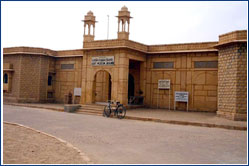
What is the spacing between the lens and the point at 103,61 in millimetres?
18984

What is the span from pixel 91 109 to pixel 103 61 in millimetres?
3647

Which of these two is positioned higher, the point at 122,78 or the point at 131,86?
the point at 122,78

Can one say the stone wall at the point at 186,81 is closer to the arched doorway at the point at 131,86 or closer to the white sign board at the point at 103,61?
the arched doorway at the point at 131,86

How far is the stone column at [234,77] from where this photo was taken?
13.5m

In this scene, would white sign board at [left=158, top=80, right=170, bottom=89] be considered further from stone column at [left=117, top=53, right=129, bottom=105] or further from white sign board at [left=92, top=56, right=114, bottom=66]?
white sign board at [left=92, top=56, right=114, bottom=66]

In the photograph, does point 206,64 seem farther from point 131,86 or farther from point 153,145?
point 153,145

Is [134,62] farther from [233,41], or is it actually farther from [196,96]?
[233,41]

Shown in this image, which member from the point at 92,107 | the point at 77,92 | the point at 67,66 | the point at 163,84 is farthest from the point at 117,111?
the point at 67,66

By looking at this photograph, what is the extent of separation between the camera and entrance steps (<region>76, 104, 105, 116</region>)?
56.1 ft

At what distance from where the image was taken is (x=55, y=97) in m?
24.6

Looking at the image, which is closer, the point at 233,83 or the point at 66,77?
the point at 233,83

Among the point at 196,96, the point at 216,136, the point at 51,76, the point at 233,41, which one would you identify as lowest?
the point at 216,136

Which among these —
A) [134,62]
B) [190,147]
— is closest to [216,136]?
[190,147]

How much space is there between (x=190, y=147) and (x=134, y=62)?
1461cm
